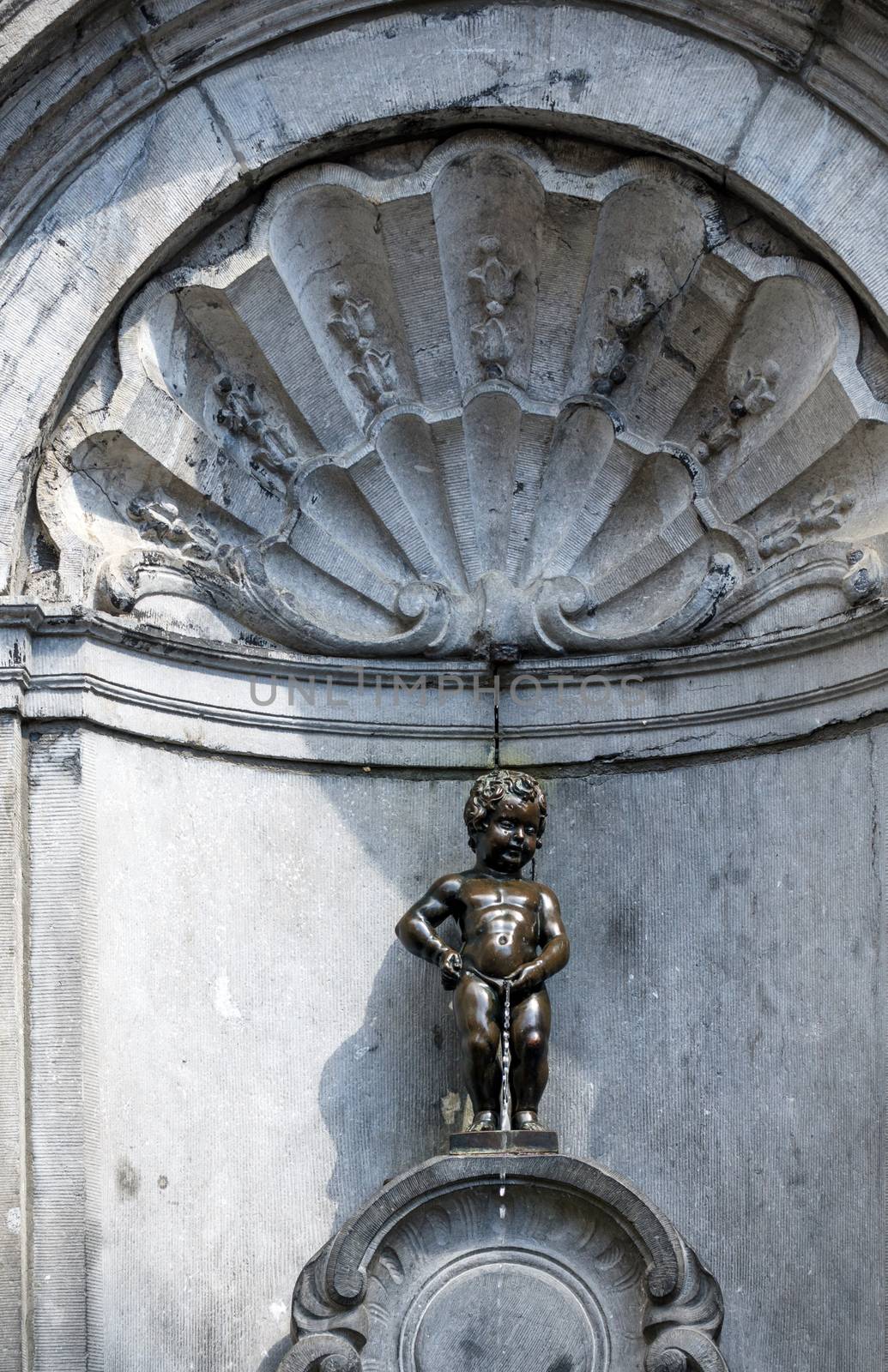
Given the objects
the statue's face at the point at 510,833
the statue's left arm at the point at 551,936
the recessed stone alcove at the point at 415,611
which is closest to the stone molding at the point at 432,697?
the recessed stone alcove at the point at 415,611

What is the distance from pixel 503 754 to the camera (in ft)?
22.0

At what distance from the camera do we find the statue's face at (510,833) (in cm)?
613

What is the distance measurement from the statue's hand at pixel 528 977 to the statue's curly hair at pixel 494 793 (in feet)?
1.48

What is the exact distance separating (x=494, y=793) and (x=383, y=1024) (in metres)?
0.83

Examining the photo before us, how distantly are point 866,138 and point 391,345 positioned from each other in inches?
62.2

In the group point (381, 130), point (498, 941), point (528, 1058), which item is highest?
point (381, 130)

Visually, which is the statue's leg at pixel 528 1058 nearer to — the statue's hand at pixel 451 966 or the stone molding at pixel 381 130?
the statue's hand at pixel 451 966

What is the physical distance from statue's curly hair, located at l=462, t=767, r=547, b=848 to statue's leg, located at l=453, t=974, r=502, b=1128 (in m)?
0.52

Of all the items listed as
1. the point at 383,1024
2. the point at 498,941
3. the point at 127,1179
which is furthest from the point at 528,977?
the point at 127,1179

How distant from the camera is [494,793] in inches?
242

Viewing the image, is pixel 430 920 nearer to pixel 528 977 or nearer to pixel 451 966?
pixel 451 966

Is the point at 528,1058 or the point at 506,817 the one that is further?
the point at 506,817

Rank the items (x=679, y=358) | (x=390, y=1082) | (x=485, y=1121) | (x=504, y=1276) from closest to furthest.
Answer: (x=504, y=1276) → (x=485, y=1121) → (x=390, y=1082) → (x=679, y=358)

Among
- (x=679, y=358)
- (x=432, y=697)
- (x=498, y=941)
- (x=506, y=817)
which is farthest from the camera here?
(x=432, y=697)
